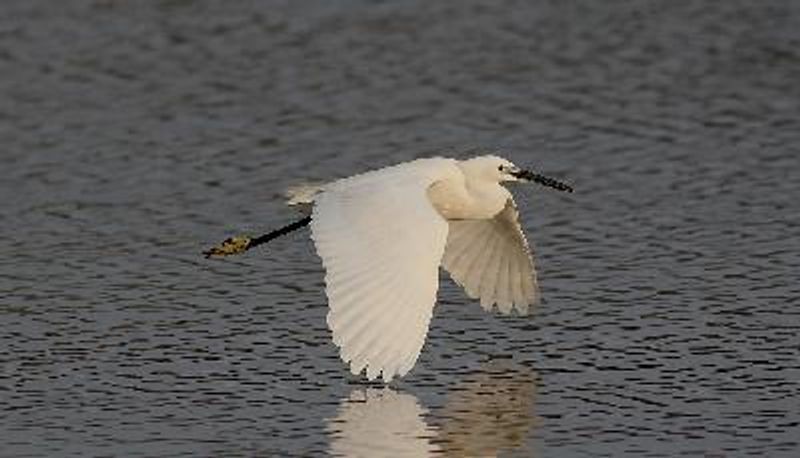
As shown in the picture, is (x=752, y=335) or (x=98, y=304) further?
(x=98, y=304)

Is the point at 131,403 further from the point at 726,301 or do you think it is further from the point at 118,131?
the point at 118,131

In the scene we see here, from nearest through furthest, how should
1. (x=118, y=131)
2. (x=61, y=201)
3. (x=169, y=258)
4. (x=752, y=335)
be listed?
1. (x=752, y=335)
2. (x=169, y=258)
3. (x=61, y=201)
4. (x=118, y=131)

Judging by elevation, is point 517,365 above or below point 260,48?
below

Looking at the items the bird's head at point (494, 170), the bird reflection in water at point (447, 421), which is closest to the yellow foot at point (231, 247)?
the bird's head at point (494, 170)

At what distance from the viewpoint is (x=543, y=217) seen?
9688mm

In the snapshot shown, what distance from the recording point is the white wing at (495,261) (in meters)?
8.32

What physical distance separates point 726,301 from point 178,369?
75.4 inches

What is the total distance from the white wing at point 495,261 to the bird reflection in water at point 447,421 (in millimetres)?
574

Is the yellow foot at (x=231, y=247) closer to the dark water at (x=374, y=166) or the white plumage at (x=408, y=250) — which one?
the dark water at (x=374, y=166)

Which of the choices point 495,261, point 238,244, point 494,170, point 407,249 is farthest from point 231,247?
point 407,249

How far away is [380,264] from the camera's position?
22.5 ft

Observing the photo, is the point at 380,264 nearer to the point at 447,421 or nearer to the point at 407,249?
the point at 407,249

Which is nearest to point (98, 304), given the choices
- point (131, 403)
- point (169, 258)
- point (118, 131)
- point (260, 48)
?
point (169, 258)

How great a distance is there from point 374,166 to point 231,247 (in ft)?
5.25
